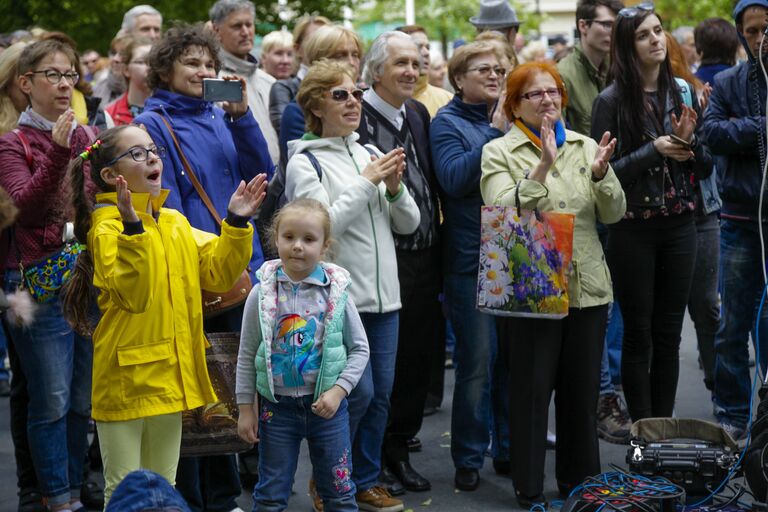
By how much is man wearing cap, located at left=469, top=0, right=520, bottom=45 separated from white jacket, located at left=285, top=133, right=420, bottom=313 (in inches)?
144

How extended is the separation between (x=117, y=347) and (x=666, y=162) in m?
3.15

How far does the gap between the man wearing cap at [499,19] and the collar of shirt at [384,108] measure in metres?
3.10

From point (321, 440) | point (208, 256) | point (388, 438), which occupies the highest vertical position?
point (208, 256)

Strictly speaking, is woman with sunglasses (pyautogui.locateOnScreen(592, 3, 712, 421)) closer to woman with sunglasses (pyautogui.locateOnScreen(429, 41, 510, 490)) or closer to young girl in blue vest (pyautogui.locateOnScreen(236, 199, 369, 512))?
woman with sunglasses (pyautogui.locateOnScreen(429, 41, 510, 490))

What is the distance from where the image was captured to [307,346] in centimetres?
471

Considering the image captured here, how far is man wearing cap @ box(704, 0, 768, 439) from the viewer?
21.0 ft

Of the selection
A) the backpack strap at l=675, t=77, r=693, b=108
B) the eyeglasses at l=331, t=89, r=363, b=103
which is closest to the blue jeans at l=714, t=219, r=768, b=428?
the backpack strap at l=675, t=77, r=693, b=108

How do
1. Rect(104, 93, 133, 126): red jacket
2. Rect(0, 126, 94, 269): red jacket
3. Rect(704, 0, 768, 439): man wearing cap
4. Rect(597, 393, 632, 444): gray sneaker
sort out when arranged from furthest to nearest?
Rect(104, 93, 133, 126): red jacket < Rect(597, 393, 632, 444): gray sneaker < Rect(704, 0, 768, 439): man wearing cap < Rect(0, 126, 94, 269): red jacket

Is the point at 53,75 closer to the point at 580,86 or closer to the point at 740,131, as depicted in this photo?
the point at 580,86

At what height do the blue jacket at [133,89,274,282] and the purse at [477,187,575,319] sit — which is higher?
the blue jacket at [133,89,274,282]

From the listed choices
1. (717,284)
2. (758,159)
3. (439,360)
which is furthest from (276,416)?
(717,284)

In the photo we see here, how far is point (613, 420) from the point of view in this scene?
7070 millimetres

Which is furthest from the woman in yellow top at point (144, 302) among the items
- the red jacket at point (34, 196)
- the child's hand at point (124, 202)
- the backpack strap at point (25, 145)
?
the backpack strap at point (25, 145)

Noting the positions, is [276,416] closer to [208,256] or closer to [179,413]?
[179,413]
